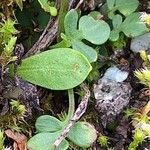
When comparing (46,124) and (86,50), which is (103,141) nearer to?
(46,124)

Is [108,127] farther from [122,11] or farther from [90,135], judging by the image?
[122,11]

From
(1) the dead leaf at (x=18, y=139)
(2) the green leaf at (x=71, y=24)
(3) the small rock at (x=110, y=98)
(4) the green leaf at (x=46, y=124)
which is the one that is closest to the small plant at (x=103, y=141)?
(3) the small rock at (x=110, y=98)

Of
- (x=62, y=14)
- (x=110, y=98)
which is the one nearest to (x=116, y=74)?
(x=110, y=98)

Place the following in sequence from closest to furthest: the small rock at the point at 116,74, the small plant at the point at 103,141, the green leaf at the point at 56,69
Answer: the green leaf at the point at 56,69
the small plant at the point at 103,141
the small rock at the point at 116,74

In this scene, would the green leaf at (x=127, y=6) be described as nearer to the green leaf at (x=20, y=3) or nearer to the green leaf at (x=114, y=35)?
the green leaf at (x=114, y=35)

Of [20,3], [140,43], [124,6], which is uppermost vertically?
[20,3]
